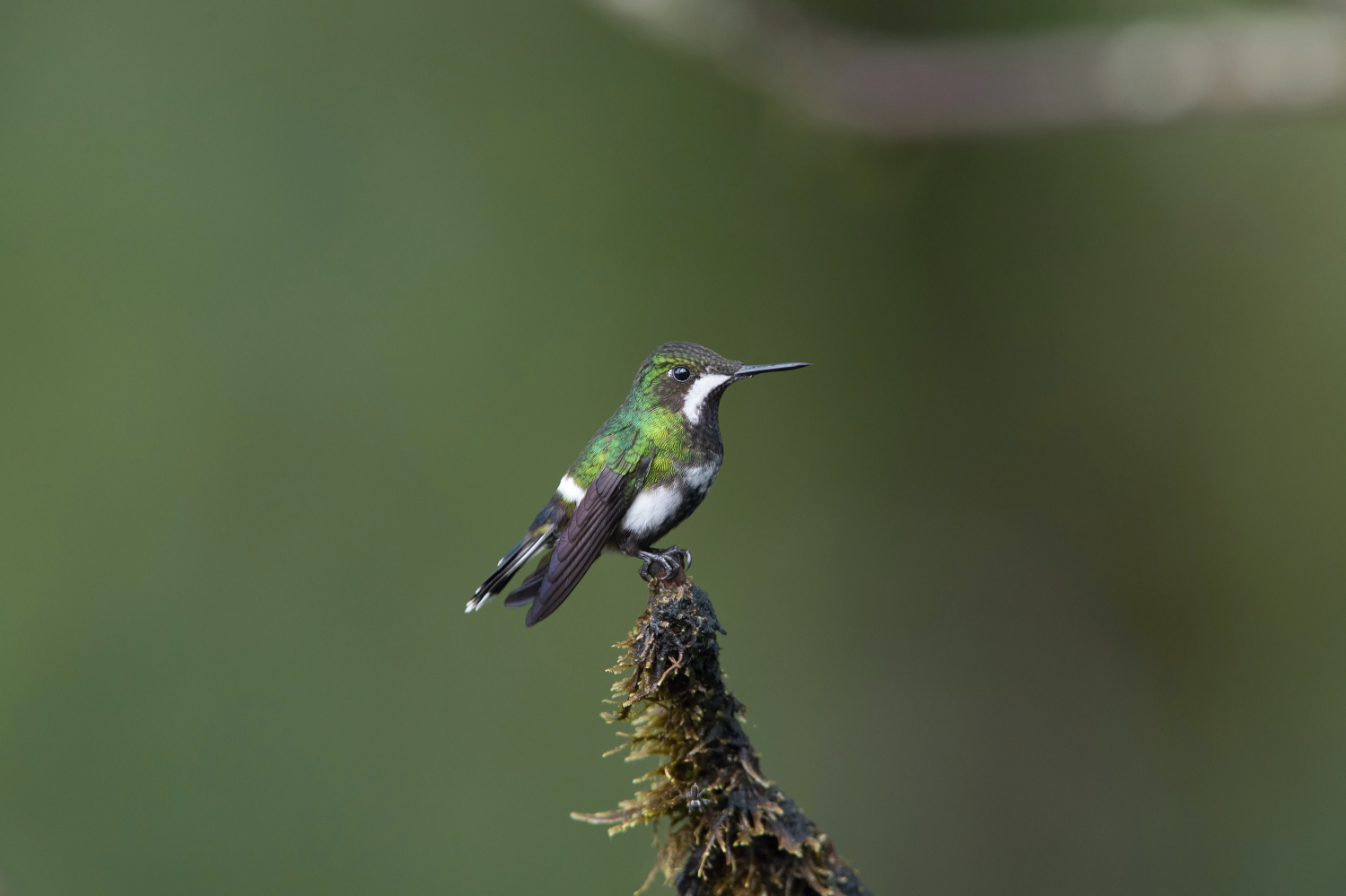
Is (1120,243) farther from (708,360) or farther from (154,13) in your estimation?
(154,13)

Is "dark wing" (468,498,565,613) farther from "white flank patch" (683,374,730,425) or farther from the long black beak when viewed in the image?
the long black beak

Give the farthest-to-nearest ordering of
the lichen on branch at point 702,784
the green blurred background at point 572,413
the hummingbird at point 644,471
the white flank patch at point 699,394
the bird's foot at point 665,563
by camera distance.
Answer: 1. the green blurred background at point 572,413
2. the white flank patch at point 699,394
3. the hummingbird at point 644,471
4. the bird's foot at point 665,563
5. the lichen on branch at point 702,784

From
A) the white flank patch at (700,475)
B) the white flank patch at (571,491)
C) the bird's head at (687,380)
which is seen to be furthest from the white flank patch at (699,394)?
the white flank patch at (571,491)

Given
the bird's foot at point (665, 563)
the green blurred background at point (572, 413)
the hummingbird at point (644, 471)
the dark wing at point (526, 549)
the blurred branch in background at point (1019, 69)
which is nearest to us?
the bird's foot at point (665, 563)

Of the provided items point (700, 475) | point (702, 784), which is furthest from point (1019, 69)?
point (702, 784)

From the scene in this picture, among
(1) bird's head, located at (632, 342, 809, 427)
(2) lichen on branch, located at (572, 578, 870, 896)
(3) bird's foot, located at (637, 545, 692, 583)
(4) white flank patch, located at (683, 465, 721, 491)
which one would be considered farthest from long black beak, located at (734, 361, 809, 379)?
(2) lichen on branch, located at (572, 578, 870, 896)

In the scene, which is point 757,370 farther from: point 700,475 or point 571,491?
point 571,491

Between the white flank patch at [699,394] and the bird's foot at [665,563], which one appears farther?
the white flank patch at [699,394]

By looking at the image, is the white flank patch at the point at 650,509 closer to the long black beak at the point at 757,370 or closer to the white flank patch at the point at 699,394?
the white flank patch at the point at 699,394
